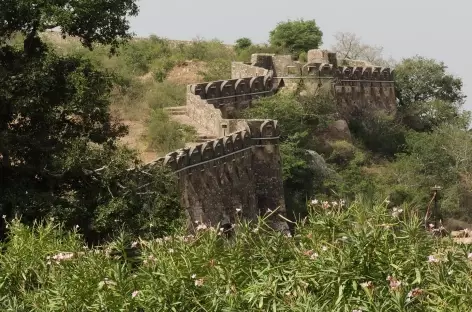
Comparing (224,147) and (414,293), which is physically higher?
(414,293)

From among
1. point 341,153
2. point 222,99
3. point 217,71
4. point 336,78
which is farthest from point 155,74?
point 341,153

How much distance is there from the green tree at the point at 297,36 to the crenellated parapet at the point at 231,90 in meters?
14.3

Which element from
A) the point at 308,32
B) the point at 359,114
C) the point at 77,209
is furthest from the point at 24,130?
the point at 308,32

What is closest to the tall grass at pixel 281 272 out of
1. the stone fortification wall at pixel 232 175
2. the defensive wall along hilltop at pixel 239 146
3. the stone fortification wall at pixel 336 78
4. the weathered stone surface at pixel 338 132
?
the defensive wall along hilltop at pixel 239 146

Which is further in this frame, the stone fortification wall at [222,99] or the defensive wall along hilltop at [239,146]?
the stone fortification wall at [222,99]

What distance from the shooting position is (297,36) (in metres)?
56.1

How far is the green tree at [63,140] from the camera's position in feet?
64.9

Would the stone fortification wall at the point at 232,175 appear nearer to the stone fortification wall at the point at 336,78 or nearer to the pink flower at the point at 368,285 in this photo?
the stone fortification wall at the point at 336,78

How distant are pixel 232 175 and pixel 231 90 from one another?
24.7ft

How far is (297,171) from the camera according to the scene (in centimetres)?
3612

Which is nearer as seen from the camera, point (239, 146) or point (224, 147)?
point (224, 147)

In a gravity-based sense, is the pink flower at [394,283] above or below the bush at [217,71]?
above

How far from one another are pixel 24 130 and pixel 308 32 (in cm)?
3675

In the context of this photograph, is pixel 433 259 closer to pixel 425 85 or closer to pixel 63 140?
pixel 63 140
